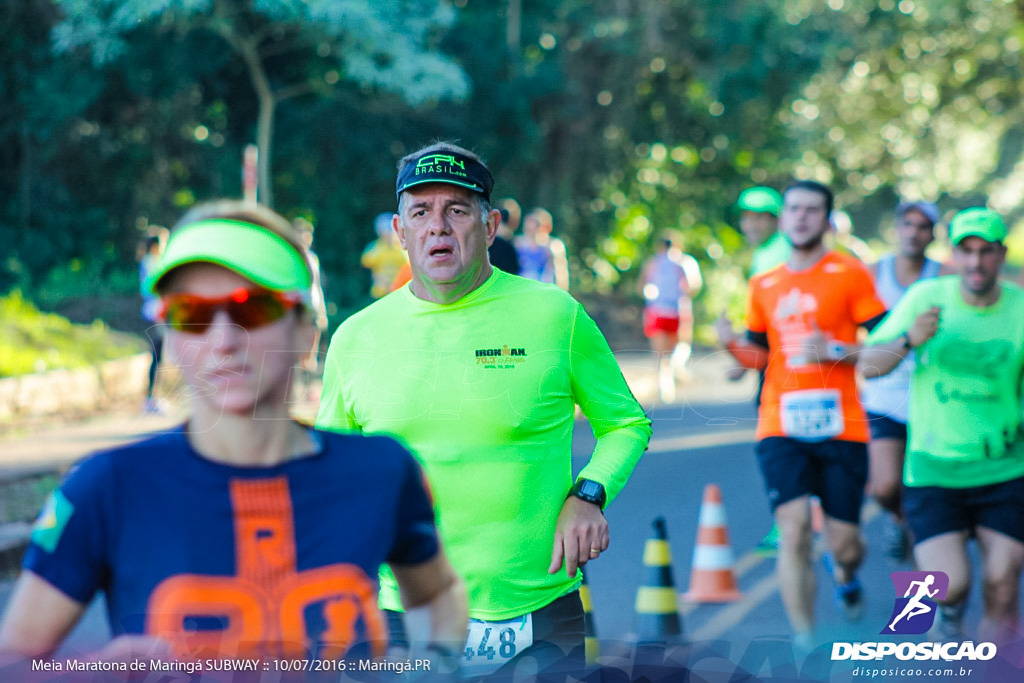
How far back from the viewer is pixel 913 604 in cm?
391

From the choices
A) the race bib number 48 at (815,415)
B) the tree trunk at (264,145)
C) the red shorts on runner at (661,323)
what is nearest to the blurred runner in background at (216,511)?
the race bib number 48 at (815,415)

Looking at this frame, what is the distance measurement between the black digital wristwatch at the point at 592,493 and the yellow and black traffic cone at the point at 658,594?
2883 millimetres

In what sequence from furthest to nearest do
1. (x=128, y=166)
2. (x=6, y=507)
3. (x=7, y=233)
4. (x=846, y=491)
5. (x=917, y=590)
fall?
(x=128, y=166), (x=7, y=233), (x=6, y=507), (x=846, y=491), (x=917, y=590)

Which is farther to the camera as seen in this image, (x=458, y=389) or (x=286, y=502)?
(x=458, y=389)

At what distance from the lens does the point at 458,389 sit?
3748mm

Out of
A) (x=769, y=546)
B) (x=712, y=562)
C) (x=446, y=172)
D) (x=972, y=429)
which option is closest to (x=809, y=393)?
(x=972, y=429)

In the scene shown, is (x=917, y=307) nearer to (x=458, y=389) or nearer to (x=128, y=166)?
(x=458, y=389)

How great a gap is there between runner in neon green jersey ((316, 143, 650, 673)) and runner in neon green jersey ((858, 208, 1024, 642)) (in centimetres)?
228

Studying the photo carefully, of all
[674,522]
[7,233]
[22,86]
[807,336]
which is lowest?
[674,522]

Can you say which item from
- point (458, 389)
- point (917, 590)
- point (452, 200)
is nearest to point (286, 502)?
point (458, 389)

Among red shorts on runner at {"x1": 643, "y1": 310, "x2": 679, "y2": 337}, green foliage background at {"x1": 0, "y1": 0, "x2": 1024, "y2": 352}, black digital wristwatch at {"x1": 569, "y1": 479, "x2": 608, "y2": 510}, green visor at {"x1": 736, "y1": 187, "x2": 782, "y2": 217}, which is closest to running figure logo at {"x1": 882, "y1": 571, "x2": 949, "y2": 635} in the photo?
black digital wristwatch at {"x1": 569, "y1": 479, "x2": 608, "y2": 510}

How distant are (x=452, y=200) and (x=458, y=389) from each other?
0.53 m

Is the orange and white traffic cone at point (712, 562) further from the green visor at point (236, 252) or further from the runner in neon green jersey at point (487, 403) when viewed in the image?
the green visor at point (236, 252)

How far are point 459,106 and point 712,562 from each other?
18.8m
